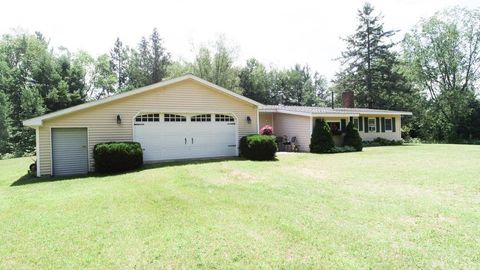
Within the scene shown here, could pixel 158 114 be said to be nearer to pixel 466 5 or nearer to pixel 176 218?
pixel 176 218

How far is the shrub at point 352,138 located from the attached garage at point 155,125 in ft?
22.1

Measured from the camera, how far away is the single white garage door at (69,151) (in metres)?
11.9

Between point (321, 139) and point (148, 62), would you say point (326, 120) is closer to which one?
point (321, 139)

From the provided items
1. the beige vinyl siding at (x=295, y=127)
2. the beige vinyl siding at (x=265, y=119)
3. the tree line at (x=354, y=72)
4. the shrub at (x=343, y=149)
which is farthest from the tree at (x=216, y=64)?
the shrub at (x=343, y=149)

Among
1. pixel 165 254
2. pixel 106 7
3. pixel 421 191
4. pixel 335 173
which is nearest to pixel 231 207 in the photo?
pixel 165 254

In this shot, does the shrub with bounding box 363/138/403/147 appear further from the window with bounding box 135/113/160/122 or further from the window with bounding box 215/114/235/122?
the window with bounding box 135/113/160/122

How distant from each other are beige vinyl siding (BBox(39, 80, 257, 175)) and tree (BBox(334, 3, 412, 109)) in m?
25.3

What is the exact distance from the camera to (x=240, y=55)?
37562 mm

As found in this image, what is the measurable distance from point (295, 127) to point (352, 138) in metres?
3.56

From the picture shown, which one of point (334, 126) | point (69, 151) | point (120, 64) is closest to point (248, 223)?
point (69, 151)

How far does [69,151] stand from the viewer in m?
12.1

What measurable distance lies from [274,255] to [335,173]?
6910mm

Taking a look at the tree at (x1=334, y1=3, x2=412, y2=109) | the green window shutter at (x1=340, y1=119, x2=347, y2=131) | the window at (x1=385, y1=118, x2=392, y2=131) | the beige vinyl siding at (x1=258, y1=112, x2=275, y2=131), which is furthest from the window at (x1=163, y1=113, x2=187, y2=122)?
the tree at (x1=334, y1=3, x2=412, y2=109)

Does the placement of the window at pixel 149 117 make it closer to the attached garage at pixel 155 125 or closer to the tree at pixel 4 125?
the attached garage at pixel 155 125
